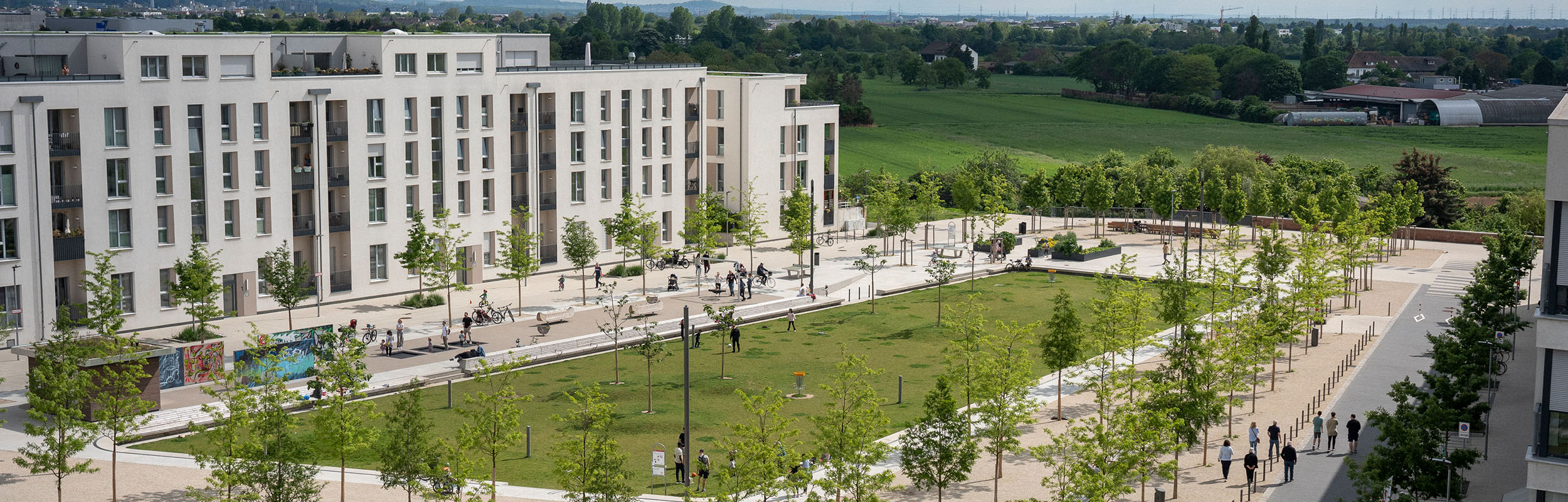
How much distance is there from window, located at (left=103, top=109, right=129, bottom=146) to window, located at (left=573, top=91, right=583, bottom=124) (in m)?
24.9

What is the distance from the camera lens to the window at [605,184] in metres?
82.8

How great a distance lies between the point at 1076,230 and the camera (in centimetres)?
10369

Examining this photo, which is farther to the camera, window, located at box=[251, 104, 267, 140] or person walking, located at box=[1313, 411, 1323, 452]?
window, located at box=[251, 104, 267, 140]

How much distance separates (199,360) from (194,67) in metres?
17.8

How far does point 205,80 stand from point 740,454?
130ft

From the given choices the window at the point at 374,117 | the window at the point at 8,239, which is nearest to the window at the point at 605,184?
the window at the point at 374,117

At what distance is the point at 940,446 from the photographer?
125 ft

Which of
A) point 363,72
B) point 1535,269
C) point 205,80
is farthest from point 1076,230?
point 205,80

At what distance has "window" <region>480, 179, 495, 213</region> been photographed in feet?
253

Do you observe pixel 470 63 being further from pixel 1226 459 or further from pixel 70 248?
pixel 1226 459

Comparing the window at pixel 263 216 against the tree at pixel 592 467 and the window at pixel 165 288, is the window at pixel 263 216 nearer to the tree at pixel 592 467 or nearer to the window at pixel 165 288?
the window at pixel 165 288

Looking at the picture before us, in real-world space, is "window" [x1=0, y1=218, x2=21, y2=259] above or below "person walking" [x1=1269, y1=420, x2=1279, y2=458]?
above

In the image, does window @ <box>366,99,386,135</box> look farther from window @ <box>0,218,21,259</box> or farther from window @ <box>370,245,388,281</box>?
window @ <box>0,218,21,259</box>

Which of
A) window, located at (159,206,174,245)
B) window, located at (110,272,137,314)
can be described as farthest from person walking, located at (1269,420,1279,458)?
window, located at (110,272,137,314)
